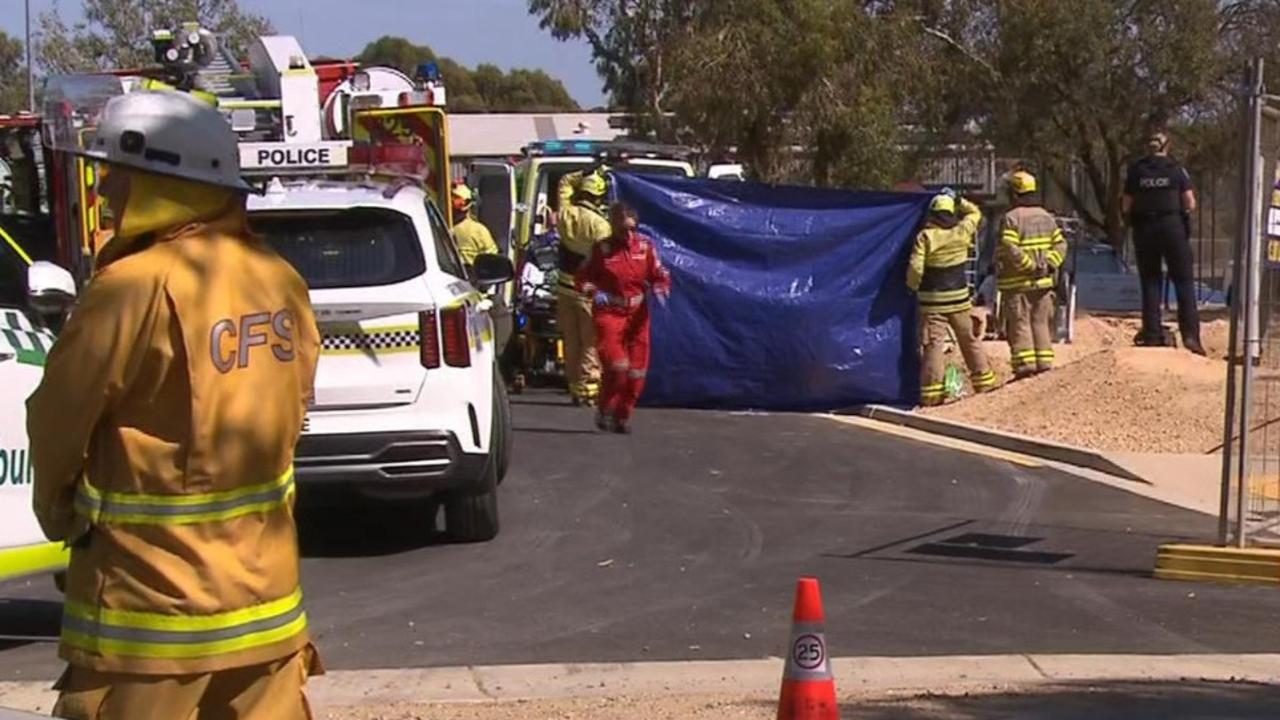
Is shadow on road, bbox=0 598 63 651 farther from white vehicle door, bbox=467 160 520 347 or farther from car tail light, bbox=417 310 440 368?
white vehicle door, bbox=467 160 520 347

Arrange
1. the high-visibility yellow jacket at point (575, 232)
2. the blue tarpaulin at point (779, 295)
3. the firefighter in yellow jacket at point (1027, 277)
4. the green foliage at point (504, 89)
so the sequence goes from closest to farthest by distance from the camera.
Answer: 1. the high-visibility yellow jacket at point (575, 232)
2. the blue tarpaulin at point (779, 295)
3. the firefighter in yellow jacket at point (1027, 277)
4. the green foliage at point (504, 89)

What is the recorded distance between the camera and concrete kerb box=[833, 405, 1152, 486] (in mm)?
13164

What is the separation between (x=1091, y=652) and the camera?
26.1 ft

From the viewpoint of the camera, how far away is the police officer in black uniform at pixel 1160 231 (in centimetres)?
1744

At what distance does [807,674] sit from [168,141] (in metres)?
2.81

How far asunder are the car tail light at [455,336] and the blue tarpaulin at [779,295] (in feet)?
24.1

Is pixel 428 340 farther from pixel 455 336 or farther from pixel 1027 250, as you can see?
pixel 1027 250

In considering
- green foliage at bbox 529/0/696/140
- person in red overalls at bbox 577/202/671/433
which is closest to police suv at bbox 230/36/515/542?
person in red overalls at bbox 577/202/671/433

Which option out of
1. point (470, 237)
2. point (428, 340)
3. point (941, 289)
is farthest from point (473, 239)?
point (428, 340)

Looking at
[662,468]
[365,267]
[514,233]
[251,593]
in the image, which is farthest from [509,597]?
[514,233]

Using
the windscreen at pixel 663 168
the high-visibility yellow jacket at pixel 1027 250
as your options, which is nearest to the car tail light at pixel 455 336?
the high-visibility yellow jacket at pixel 1027 250

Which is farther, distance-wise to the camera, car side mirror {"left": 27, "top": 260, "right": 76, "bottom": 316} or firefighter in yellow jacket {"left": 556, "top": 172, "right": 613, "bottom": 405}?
firefighter in yellow jacket {"left": 556, "top": 172, "right": 613, "bottom": 405}

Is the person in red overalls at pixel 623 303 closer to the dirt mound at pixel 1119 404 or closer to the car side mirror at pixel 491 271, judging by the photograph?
the dirt mound at pixel 1119 404

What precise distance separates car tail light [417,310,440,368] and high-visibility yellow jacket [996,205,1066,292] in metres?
8.77
